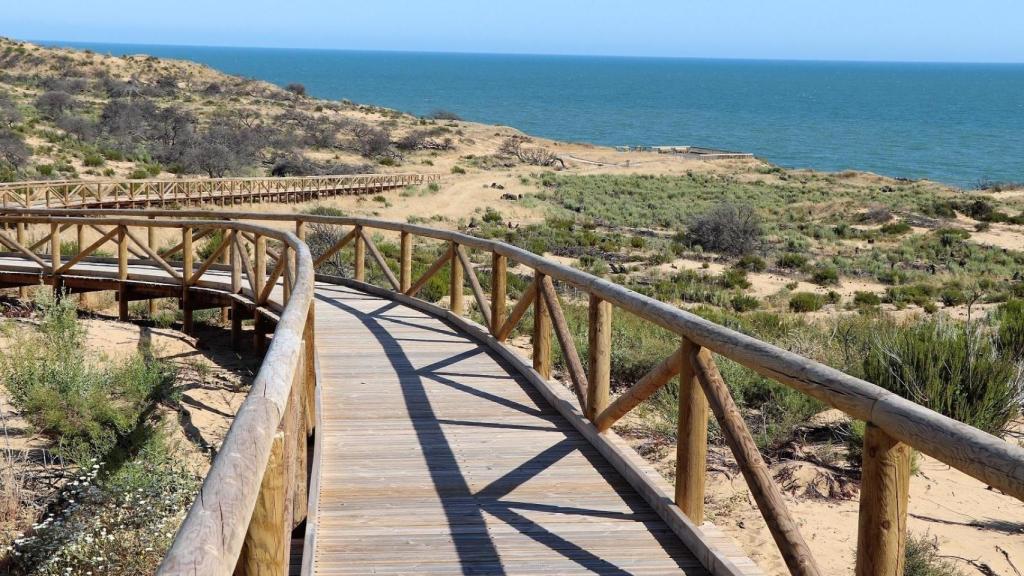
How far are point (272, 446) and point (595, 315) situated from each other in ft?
10.9

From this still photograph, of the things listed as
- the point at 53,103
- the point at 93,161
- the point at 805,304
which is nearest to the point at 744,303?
the point at 805,304

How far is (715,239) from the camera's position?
29.3 m

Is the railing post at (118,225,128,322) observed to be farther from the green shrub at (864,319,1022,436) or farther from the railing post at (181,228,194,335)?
the green shrub at (864,319,1022,436)

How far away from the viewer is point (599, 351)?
18.8 feet

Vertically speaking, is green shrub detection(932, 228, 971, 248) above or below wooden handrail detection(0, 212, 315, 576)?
below

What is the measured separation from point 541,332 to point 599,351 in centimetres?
148

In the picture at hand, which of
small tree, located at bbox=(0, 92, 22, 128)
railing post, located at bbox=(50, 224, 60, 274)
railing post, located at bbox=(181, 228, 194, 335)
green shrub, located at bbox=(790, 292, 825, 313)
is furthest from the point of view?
small tree, located at bbox=(0, 92, 22, 128)

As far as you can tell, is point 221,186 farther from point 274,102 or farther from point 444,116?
point 444,116

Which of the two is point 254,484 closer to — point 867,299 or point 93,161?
point 867,299

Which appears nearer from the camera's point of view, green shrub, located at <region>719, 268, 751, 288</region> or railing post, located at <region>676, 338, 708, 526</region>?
railing post, located at <region>676, 338, 708, 526</region>

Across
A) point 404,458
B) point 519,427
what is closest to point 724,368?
point 519,427

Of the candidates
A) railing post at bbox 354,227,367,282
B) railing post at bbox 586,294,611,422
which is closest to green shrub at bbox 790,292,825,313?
railing post at bbox 354,227,367,282

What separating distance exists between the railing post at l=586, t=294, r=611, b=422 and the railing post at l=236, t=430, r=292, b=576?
3.19 m

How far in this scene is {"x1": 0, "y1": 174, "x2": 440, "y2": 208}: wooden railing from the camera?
2586 centimetres
